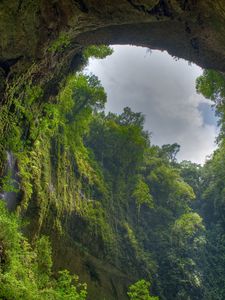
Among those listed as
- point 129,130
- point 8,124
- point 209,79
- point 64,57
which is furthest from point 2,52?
point 129,130

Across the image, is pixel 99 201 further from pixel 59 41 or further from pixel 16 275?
pixel 16 275

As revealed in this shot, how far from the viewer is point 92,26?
35.6 feet

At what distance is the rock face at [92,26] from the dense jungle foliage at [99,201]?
1014 millimetres

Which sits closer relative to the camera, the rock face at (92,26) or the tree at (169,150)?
the rock face at (92,26)

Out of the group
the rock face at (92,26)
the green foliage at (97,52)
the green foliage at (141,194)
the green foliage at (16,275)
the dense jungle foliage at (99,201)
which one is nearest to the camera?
the green foliage at (16,275)

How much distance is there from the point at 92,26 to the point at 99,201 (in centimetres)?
1553

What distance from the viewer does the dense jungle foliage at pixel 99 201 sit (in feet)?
31.0

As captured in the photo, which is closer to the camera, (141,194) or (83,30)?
(83,30)

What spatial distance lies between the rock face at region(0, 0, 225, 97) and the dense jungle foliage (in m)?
1.01

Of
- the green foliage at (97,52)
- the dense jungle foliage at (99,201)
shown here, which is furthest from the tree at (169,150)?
the green foliage at (97,52)

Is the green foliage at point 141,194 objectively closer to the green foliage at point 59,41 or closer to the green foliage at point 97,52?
the green foliage at point 97,52

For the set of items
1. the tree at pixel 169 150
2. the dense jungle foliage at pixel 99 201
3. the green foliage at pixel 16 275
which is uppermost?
the tree at pixel 169 150

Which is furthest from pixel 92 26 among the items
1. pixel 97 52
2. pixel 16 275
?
pixel 16 275

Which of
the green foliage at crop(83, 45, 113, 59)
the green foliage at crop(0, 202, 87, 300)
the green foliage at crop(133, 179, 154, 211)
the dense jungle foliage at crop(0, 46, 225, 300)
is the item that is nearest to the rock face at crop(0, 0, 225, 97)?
the dense jungle foliage at crop(0, 46, 225, 300)
